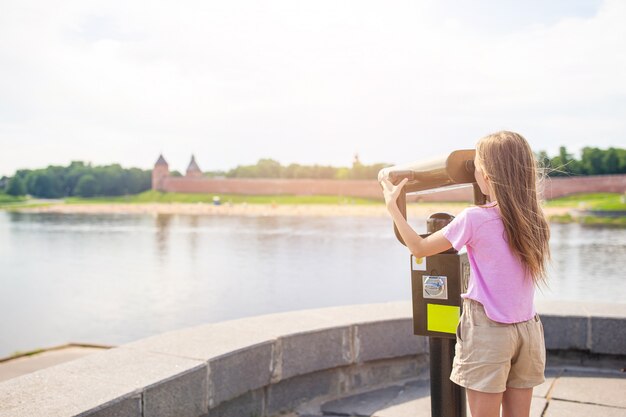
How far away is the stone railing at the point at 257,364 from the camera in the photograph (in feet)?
9.46

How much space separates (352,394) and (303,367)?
0.42 meters

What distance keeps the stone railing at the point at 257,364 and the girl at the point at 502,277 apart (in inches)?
57.7

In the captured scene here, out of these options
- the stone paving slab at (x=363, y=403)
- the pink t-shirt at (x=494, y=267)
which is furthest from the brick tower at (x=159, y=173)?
the pink t-shirt at (x=494, y=267)

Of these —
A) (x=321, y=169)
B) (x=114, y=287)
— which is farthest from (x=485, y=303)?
(x=321, y=169)

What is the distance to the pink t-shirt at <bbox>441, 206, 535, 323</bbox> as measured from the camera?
7.13 feet

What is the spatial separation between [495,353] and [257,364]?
67.2 inches

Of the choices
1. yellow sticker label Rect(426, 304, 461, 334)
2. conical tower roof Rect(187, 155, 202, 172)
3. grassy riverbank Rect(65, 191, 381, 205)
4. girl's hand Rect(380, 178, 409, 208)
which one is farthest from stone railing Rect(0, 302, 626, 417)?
conical tower roof Rect(187, 155, 202, 172)

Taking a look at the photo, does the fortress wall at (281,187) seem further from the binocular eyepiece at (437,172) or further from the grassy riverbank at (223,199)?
the binocular eyepiece at (437,172)

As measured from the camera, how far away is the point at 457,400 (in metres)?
2.84

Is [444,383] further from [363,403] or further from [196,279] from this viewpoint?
[196,279]

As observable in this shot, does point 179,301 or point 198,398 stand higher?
point 198,398

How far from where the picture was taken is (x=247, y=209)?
293ft

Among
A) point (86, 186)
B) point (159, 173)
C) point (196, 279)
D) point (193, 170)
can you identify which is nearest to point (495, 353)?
point (196, 279)

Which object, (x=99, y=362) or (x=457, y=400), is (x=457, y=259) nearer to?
(x=457, y=400)
